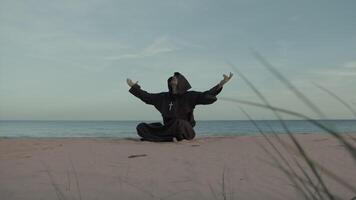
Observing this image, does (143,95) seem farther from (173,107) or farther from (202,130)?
(202,130)

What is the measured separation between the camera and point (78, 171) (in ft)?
14.5

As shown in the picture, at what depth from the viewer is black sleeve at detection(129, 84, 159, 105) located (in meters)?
9.49

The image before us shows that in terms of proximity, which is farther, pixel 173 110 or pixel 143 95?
pixel 143 95

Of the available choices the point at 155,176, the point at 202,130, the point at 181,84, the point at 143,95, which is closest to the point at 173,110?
the point at 181,84

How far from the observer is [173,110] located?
9.14 meters

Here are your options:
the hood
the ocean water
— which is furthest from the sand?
the hood

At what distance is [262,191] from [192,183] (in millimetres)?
589

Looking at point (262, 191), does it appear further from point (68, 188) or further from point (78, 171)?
point (78, 171)

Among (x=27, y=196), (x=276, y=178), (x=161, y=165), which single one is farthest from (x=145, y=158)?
(x=27, y=196)

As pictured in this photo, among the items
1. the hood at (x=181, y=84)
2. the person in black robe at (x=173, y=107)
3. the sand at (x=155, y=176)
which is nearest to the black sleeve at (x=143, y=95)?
the person in black robe at (x=173, y=107)

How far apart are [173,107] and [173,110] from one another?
0.06 meters

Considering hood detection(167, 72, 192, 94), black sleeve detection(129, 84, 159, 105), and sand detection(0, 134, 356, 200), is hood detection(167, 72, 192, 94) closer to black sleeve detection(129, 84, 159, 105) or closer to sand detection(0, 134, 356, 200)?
black sleeve detection(129, 84, 159, 105)

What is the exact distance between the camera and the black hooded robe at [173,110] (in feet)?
28.8

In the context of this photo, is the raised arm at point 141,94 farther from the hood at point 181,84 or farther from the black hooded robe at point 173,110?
the hood at point 181,84
